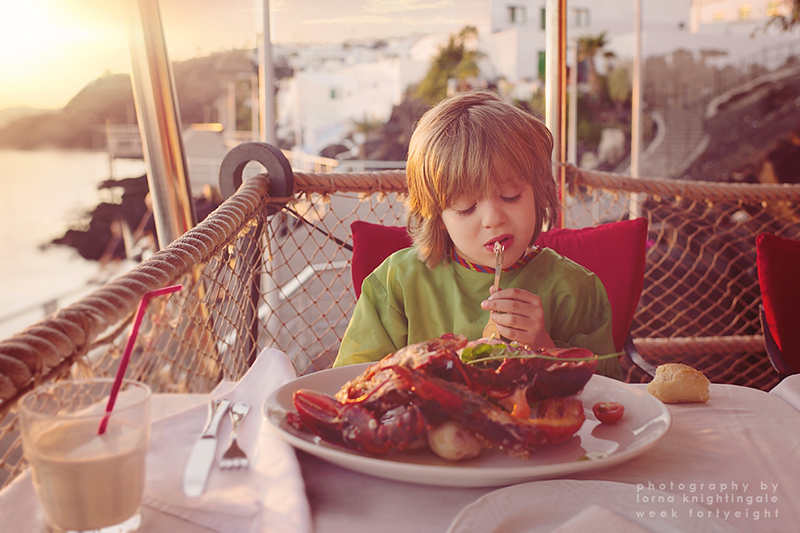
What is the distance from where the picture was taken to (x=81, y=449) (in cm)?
43

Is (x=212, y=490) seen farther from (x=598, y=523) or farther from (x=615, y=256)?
(x=615, y=256)

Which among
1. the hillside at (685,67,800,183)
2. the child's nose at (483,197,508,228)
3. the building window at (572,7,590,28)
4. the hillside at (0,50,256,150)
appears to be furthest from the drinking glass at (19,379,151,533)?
the building window at (572,7,590,28)

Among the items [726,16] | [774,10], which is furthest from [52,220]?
[726,16]

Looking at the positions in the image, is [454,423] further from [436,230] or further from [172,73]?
[172,73]

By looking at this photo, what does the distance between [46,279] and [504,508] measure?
20.2 metres

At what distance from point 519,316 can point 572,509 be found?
0.44m

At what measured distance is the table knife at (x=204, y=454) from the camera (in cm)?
52

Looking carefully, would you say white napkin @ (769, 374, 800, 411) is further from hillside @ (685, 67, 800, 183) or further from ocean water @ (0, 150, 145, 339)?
hillside @ (685, 67, 800, 183)

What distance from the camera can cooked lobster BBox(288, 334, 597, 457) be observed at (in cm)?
53

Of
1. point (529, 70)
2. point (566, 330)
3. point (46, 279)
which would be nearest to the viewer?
point (566, 330)

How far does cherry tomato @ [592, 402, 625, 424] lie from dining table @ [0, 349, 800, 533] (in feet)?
0.17

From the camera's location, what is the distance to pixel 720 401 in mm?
780

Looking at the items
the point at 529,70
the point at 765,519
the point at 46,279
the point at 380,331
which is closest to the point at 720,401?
the point at 765,519

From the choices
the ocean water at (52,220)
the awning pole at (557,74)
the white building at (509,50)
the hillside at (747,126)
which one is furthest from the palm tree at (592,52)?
the awning pole at (557,74)
